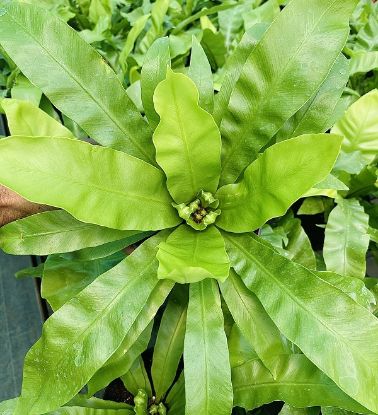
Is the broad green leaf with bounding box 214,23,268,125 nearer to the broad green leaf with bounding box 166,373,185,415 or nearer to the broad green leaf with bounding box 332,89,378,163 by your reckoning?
the broad green leaf with bounding box 332,89,378,163

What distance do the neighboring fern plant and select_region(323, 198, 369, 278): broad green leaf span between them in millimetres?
139

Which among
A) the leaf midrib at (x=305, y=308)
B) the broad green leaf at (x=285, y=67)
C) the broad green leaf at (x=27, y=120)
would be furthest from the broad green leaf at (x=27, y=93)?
the leaf midrib at (x=305, y=308)

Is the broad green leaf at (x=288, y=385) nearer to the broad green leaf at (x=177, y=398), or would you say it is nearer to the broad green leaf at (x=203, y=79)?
the broad green leaf at (x=177, y=398)

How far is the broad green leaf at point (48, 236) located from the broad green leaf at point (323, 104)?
36cm

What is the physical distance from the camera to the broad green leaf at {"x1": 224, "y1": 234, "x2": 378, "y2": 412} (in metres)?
0.63

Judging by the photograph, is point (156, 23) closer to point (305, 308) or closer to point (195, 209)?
point (195, 209)

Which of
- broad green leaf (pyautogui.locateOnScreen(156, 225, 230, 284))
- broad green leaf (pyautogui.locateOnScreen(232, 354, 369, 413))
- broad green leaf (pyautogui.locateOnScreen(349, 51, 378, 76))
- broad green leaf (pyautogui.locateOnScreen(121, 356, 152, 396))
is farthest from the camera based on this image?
broad green leaf (pyautogui.locateOnScreen(349, 51, 378, 76))

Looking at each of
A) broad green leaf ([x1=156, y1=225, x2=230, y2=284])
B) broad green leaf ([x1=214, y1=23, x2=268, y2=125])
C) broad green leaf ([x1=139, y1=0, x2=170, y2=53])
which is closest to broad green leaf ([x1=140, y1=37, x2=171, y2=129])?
broad green leaf ([x1=214, y1=23, x2=268, y2=125])

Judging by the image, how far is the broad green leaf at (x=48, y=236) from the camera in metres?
0.77

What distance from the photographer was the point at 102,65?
0.75 metres

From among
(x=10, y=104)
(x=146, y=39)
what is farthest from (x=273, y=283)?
(x=146, y=39)

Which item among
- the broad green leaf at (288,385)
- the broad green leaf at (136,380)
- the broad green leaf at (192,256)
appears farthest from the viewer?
the broad green leaf at (136,380)

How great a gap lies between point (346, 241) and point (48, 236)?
57cm

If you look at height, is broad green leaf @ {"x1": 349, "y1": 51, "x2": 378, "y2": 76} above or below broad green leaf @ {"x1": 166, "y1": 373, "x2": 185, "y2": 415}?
above
